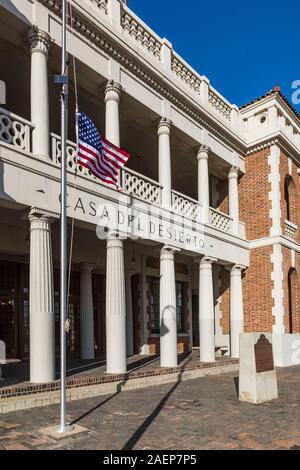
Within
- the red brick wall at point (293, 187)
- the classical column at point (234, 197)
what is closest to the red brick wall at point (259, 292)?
the classical column at point (234, 197)

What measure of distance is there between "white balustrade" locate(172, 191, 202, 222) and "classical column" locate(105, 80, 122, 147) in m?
3.34

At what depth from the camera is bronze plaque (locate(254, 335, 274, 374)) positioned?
9234 millimetres

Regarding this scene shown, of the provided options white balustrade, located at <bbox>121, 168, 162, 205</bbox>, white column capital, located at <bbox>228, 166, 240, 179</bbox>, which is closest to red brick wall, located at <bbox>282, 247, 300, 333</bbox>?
white column capital, located at <bbox>228, 166, 240, 179</bbox>

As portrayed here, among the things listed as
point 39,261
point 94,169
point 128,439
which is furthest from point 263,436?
point 94,169

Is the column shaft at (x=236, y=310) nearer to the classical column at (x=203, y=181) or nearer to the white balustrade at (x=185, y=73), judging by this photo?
the classical column at (x=203, y=181)

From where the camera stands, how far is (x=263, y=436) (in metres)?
6.56

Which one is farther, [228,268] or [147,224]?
[228,268]

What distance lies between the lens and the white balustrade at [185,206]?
1444 centimetres

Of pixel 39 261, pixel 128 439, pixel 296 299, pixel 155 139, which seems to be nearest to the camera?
pixel 128 439

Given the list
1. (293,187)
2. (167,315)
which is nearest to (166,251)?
(167,315)

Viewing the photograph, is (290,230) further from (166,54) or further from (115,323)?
(115,323)

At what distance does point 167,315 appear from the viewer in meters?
13.3
